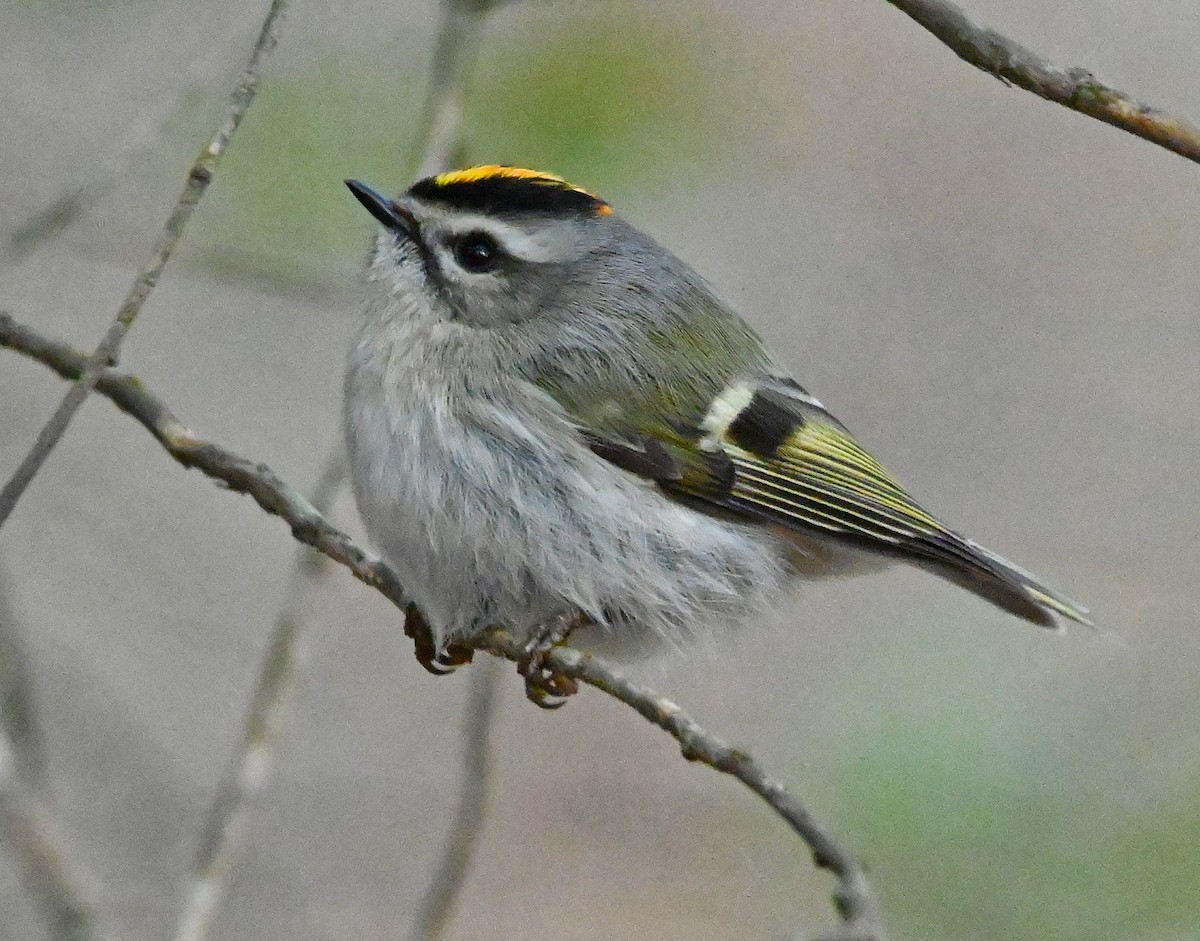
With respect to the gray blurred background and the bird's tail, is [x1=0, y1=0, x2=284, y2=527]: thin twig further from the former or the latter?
the bird's tail

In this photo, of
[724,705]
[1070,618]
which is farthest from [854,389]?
[1070,618]

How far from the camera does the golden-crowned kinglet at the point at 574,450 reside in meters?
2.09

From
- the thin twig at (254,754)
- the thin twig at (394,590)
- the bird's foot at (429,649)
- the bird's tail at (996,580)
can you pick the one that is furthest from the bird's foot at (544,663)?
the bird's tail at (996,580)

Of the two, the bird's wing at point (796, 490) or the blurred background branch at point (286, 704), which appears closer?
the blurred background branch at point (286, 704)

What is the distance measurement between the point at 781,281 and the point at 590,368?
134 centimetres

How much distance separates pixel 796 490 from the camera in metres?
2.28

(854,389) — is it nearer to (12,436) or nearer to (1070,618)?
(1070,618)

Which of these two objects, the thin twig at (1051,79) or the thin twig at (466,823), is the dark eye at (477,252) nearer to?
the thin twig at (466,823)

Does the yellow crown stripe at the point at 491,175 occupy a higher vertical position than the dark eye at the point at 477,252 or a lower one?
higher

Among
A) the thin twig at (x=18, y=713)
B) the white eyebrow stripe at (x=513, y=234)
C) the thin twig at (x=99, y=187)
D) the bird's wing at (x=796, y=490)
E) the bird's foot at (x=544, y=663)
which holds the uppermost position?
the white eyebrow stripe at (x=513, y=234)

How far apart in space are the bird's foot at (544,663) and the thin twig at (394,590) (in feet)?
0.05

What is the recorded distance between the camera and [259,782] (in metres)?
2.12

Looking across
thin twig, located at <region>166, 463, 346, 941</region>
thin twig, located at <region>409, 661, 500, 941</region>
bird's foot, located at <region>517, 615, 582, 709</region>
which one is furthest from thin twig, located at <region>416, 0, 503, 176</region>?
thin twig, located at <region>409, 661, 500, 941</region>

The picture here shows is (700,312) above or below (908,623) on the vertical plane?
above
